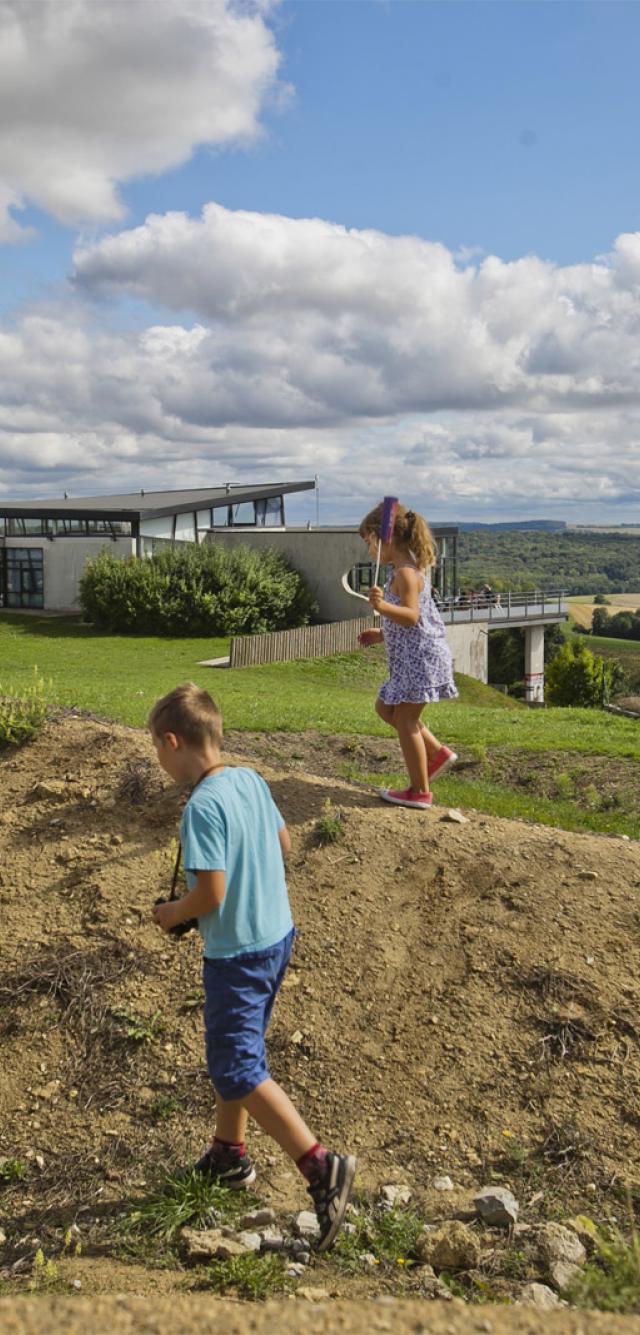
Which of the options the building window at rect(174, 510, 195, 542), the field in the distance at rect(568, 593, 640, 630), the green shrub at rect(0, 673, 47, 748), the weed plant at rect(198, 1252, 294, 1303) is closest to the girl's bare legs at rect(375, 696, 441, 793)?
the green shrub at rect(0, 673, 47, 748)

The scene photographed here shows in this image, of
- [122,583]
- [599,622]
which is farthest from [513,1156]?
[599,622]

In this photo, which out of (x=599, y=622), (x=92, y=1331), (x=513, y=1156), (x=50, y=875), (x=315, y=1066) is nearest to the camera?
(x=92, y=1331)

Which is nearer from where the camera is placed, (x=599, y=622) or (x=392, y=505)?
(x=392, y=505)

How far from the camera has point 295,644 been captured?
30.8m

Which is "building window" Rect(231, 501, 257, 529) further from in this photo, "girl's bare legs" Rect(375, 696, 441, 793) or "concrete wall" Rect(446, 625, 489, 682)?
"girl's bare legs" Rect(375, 696, 441, 793)

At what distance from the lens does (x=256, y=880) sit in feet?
12.4

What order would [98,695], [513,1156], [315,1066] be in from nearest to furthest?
[513,1156] < [315,1066] < [98,695]

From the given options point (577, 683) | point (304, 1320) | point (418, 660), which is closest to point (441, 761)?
point (418, 660)

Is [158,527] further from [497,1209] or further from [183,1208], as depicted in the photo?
[497,1209]

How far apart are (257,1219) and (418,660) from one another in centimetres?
371

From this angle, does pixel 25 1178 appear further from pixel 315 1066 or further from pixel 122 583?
pixel 122 583

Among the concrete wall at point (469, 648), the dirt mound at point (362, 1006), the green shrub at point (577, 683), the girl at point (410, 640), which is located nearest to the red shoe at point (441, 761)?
the girl at point (410, 640)

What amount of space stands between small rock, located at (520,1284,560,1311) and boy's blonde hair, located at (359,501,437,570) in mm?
4101

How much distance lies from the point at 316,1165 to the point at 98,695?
36.6 ft
